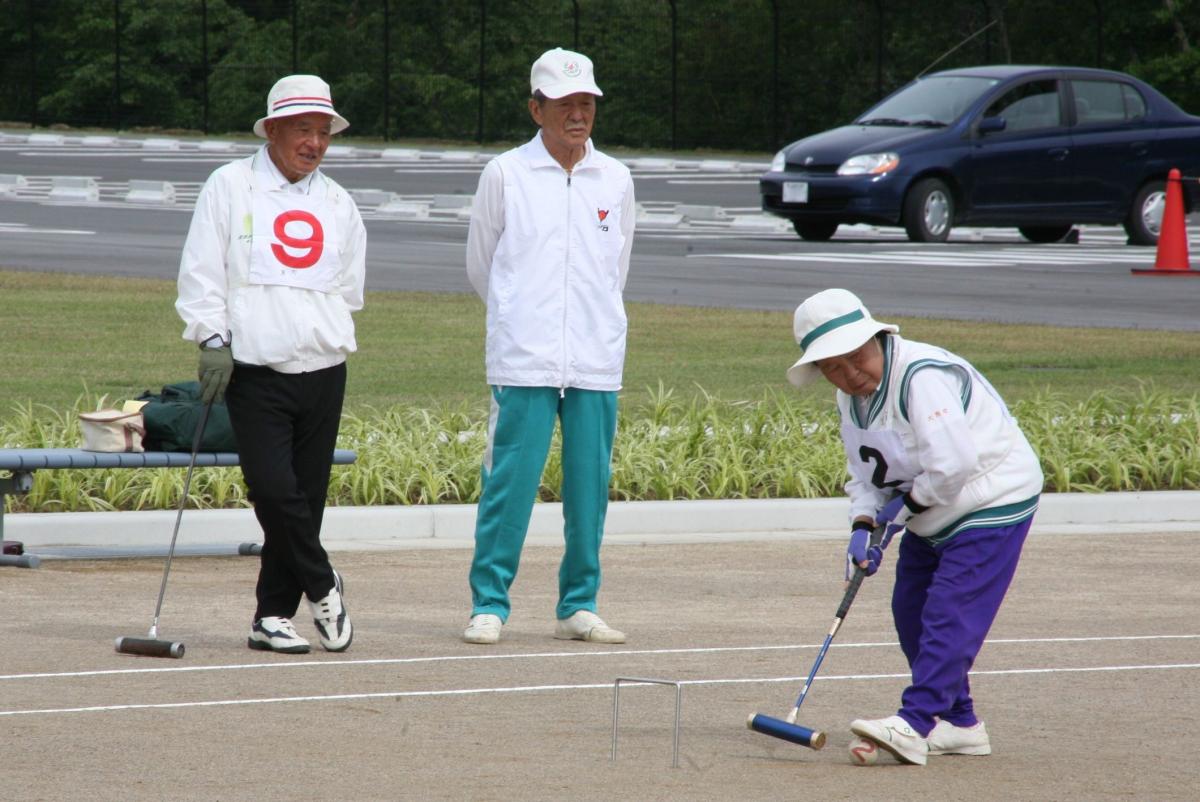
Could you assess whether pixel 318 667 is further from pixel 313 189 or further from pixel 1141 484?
pixel 1141 484

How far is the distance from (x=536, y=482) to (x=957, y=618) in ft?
6.98

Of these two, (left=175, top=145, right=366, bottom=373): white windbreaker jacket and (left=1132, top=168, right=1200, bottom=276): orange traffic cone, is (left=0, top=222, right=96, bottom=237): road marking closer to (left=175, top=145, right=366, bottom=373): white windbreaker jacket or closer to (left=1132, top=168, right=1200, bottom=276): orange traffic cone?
(left=1132, top=168, right=1200, bottom=276): orange traffic cone

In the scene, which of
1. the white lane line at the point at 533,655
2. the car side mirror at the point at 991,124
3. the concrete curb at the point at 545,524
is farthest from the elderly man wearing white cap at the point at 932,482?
the car side mirror at the point at 991,124

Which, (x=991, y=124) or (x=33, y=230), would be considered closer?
(x=991, y=124)

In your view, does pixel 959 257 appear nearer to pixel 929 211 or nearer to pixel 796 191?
pixel 929 211

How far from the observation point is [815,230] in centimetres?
2512

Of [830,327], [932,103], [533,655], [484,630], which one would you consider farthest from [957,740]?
[932,103]

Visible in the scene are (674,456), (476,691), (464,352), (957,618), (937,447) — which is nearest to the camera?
(937,447)

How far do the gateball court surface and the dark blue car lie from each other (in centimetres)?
1383

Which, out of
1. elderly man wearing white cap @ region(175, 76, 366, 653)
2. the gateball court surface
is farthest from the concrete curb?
elderly man wearing white cap @ region(175, 76, 366, 653)

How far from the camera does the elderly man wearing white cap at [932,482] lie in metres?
5.77

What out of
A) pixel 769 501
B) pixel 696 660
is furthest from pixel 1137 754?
pixel 769 501

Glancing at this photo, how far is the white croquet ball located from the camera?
580 centimetres

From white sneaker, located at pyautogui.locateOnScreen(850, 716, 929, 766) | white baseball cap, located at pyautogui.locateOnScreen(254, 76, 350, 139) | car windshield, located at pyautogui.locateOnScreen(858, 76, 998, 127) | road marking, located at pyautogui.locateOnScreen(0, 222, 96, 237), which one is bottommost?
→ road marking, located at pyautogui.locateOnScreen(0, 222, 96, 237)
